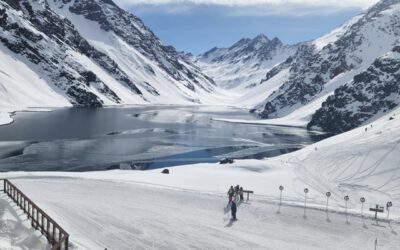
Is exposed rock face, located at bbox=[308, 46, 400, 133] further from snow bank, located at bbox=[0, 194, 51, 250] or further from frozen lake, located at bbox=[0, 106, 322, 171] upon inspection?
snow bank, located at bbox=[0, 194, 51, 250]

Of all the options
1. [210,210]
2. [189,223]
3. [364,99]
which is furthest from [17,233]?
[364,99]

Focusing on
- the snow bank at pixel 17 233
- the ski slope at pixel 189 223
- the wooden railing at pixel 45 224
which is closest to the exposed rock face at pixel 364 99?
the ski slope at pixel 189 223

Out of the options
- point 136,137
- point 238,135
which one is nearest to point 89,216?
point 136,137

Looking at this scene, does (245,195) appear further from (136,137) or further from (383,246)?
(136,137)

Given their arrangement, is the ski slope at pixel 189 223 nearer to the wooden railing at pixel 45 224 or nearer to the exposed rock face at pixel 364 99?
the wooden railing at pixel 45 224

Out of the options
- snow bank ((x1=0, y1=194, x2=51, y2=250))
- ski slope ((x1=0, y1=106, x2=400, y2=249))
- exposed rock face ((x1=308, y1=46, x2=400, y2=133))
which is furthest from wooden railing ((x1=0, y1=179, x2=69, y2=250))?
exposed rock face ((x1=308, y1=46, x2=400, y2=133))

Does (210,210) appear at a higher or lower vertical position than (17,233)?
higher

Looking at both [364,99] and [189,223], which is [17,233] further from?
[364,99]
